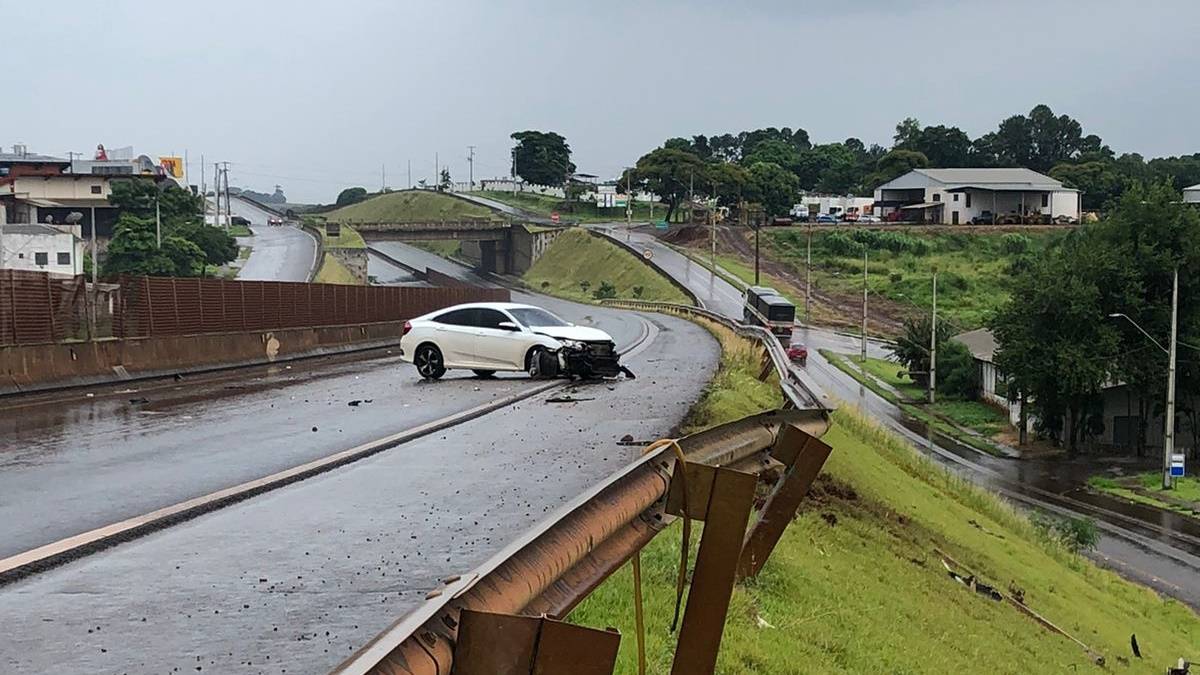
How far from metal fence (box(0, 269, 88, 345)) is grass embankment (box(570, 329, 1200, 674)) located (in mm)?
11744

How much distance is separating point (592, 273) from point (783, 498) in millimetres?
120957

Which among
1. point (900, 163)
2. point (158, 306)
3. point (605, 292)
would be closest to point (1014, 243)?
point (605, 292)

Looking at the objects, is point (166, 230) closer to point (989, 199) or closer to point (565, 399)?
point (565, 399)

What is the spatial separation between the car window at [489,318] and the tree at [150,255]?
202 ft

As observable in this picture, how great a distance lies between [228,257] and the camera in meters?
104

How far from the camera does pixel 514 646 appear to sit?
423 cm

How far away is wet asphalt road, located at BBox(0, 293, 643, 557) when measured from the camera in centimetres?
1160

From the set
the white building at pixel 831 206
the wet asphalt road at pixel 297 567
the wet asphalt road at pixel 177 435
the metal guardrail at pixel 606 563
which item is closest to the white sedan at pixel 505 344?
the wet asphalt road at pixel 177 435

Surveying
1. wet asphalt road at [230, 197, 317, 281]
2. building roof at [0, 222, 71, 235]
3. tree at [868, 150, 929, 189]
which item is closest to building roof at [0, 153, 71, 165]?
wet asphalt road at [230, 197, 317, 281]

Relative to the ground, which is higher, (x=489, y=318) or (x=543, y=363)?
(x=489, y=318)

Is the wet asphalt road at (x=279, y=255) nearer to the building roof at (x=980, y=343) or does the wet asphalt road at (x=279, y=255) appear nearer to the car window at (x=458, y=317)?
the building roof at (x=980, y=343)

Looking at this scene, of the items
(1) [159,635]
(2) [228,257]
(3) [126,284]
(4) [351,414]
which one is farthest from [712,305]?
(1) [159,635]

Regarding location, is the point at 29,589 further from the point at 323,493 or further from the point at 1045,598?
the point at 1045,598

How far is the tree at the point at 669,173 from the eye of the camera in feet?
534
